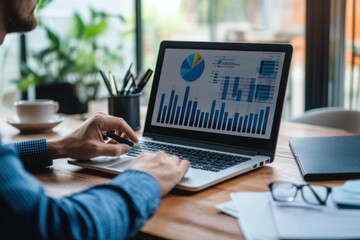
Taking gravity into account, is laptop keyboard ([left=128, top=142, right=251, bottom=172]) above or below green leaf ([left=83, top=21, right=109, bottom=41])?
below

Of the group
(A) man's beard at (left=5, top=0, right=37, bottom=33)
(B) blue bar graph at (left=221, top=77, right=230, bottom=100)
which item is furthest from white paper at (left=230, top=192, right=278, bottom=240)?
(A) man's beard at (left=5, top=0, right=37, bottom=33)

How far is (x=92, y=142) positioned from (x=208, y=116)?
0.31 metres

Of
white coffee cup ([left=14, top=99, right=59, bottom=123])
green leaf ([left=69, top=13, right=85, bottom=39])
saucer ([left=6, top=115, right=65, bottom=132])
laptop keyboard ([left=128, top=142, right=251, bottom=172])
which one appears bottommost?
laptop keyboard ([left=128, top=142, right=251, bottom=172])

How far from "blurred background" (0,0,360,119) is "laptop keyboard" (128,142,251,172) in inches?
21.0

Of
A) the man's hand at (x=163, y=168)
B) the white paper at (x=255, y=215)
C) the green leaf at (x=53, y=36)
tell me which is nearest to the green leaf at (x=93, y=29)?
the green leaf at (x=53, y=36)

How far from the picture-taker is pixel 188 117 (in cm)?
142

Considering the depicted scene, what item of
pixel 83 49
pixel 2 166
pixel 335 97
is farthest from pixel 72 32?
pixel 2 166

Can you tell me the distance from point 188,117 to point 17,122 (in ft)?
2.13

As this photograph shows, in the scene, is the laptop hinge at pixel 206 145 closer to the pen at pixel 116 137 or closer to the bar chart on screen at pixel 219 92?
the bar chart on screen at pixel 219 92

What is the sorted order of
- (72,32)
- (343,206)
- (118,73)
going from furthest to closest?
(118,73)
(72,32)
(343,206)

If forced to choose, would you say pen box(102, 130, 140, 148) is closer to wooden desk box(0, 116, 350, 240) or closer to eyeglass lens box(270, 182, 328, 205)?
wooden desk box(0, 116, 350, 240)

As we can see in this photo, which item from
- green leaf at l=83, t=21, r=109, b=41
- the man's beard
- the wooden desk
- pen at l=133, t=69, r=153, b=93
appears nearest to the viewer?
the wooden desk

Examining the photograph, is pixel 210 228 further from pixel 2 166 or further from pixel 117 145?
pixel 117 145

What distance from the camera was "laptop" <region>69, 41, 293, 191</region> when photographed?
127 centimetres
